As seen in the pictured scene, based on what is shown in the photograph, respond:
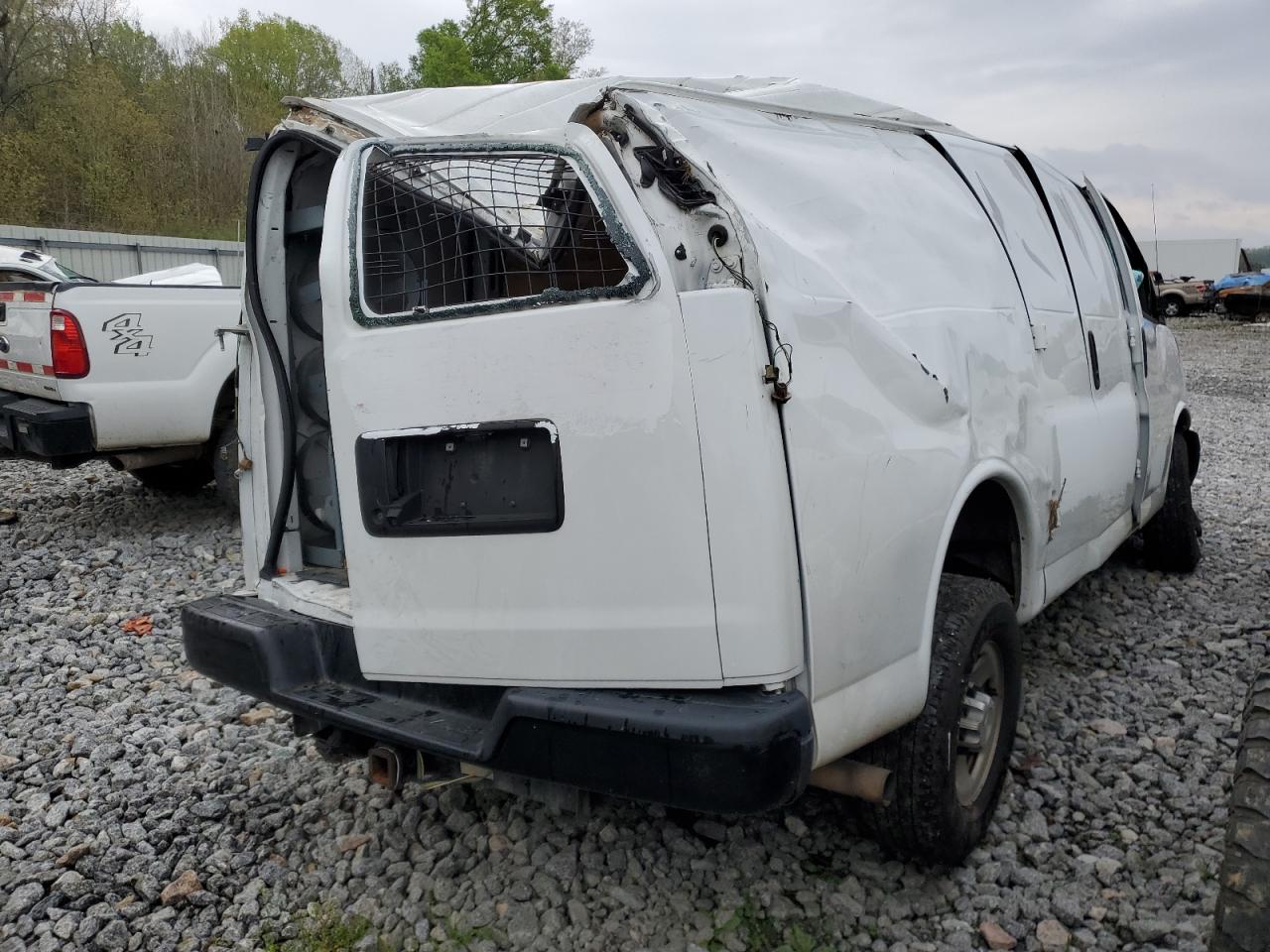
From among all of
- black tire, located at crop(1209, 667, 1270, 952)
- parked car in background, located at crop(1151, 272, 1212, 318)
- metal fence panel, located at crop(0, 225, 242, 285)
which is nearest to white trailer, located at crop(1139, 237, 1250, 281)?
parked car in background, located at crop(1151, 272, 1212, 318)

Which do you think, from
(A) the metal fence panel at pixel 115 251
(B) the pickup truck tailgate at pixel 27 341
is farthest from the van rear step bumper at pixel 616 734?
(A) the metal fence panel at pixel 115 251

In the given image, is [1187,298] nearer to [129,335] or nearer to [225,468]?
[225,468]

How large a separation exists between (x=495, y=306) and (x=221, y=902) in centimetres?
186

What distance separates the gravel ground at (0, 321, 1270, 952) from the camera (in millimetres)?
2684

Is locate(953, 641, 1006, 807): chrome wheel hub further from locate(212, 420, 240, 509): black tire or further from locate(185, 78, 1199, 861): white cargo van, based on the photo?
locate(212, 420, 240, 509): black tire

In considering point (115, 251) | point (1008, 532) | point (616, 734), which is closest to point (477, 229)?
point (616, 734)

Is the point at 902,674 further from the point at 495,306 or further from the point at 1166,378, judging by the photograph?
the point at 1166,378

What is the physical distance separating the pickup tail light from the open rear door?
4.33m

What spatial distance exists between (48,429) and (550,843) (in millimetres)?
4458

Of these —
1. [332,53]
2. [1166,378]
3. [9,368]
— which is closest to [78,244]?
[9,368]

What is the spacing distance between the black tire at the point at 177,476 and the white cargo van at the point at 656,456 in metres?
Answer: 4.61

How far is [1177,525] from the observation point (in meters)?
5.36

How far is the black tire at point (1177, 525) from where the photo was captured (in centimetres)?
529

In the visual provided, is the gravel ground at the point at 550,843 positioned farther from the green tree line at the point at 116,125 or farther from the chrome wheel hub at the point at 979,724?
the green tree line at the point at 116,125
